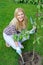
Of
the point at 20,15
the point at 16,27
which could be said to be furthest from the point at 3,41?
the point at 20,15

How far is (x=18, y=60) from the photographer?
4.47m

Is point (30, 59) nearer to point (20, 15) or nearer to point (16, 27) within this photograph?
point (16, 27)

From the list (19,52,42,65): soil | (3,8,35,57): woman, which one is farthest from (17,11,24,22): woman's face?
(19,52,42,65): soil

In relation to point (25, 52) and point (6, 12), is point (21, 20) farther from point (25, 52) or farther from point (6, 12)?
point (6, 12)

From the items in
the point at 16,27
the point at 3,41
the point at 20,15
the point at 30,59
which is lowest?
the point at 3,41

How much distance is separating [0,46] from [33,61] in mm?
973

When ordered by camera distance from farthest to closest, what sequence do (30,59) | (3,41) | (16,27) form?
(3,41)
(16,27)
(30,59)

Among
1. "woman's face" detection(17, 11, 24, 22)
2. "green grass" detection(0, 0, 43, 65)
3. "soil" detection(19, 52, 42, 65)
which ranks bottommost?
"green grass" detection(0, 0, 43, 65)

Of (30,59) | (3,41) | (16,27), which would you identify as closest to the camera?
(30,59)

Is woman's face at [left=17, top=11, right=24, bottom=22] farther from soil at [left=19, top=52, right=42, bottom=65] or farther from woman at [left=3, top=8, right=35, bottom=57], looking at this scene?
soil at [left=19, top=52, right=42, bottom=65]

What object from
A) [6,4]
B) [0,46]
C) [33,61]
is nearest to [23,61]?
[33,61]

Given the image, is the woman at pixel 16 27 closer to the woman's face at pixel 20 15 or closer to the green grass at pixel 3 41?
the woman's face at pixel 20 15

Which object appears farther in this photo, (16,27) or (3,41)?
(3,41)

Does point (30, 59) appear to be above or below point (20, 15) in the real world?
below
